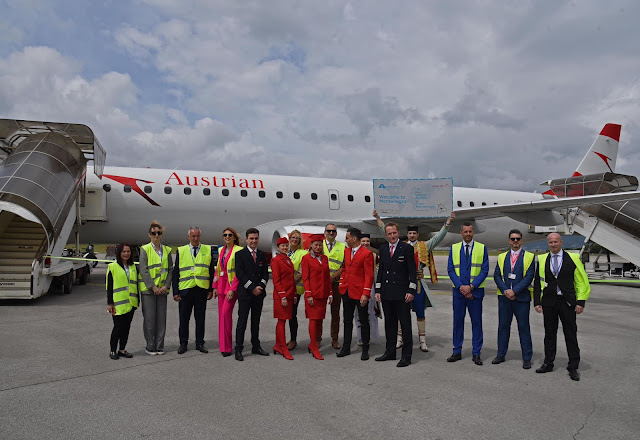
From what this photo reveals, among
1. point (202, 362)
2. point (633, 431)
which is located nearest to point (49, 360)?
point (202, 362)

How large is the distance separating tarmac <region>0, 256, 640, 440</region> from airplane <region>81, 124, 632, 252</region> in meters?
6.53

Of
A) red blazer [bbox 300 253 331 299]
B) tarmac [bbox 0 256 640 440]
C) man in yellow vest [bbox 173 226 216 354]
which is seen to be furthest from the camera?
man in yellow vest [bbox 173 226 216 354]

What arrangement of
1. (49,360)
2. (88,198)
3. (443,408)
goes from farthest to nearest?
1. (88,198)
2. (49,360)
3. (443,408)

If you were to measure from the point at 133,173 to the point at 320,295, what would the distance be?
987 cm

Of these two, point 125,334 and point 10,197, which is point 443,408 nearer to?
point 125,334

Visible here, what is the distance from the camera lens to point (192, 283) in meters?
5.84

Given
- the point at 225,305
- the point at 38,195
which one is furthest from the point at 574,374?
the point at 38,195

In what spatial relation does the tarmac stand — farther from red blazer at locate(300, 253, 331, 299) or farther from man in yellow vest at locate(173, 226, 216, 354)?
red blazer at locate(300, 253, 331, 299)

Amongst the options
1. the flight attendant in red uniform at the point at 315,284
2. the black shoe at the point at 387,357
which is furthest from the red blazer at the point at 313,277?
the black shoe at the point at 387,357

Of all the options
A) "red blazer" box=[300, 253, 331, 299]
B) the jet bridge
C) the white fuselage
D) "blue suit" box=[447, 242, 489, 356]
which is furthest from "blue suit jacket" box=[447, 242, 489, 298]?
the white fuselage

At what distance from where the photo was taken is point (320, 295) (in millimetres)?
5746

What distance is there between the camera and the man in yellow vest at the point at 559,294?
16.3ft

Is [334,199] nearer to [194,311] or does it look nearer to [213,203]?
[213,203]

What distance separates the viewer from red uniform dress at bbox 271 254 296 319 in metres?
5.64
